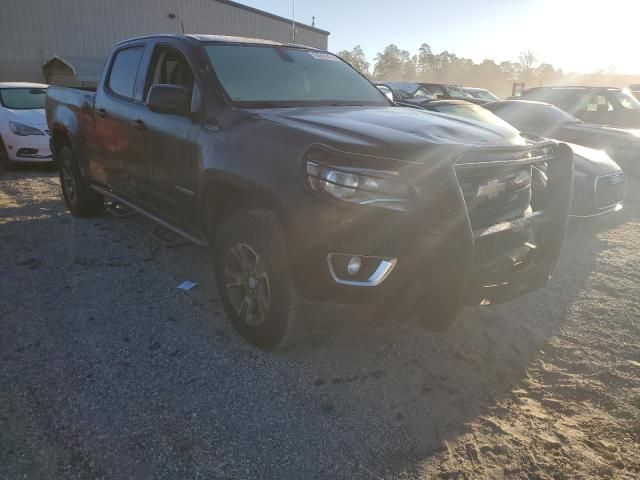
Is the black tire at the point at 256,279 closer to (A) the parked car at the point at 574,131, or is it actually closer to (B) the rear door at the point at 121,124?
(B) the rear door at the point at 121,124

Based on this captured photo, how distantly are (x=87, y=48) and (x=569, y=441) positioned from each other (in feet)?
79.4

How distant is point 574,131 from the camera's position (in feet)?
24.1

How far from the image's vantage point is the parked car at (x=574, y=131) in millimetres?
7051

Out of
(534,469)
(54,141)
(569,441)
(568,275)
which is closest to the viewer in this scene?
(534,469)

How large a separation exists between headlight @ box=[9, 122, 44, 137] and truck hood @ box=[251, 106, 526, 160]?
22.4 feet

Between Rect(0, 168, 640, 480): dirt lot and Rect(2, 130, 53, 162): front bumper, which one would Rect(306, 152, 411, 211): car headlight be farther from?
Rect(2, 130, 53, 162): front bumper

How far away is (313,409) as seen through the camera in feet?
7.89

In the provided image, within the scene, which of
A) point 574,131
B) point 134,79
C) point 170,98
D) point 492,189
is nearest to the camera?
point 492,189

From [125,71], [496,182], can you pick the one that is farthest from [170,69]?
[496,182]

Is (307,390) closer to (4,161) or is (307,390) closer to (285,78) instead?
(285,78)

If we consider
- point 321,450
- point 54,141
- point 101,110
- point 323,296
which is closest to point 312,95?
point 323,296

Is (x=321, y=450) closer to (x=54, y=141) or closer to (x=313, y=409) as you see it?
(x=313, y=409)

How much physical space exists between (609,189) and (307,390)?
4614mm

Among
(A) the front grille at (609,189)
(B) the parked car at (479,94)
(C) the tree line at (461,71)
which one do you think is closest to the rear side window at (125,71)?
(A) the front grille at (609,189)
